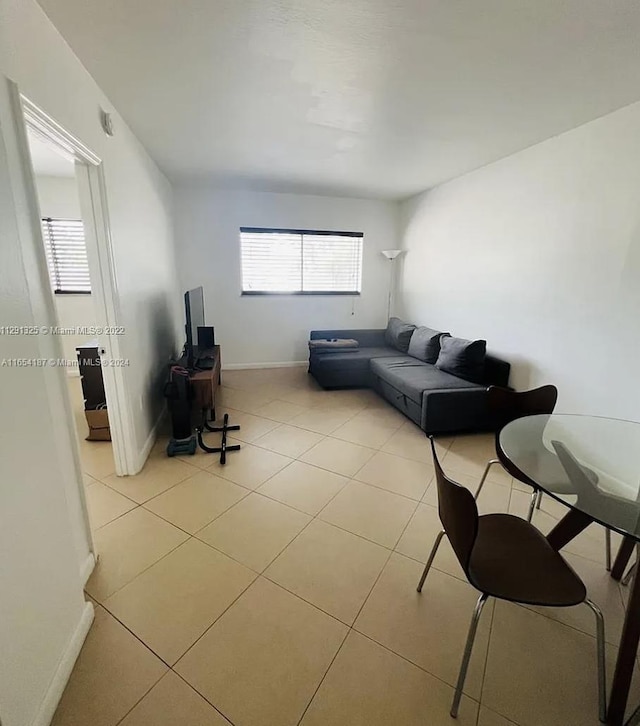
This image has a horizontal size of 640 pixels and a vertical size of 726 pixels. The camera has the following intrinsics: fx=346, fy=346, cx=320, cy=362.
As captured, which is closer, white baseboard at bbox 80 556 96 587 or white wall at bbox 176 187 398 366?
white baseboard at bbox 80 556 96 587

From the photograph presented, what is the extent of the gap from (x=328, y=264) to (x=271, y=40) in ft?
12.1

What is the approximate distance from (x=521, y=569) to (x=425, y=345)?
314 cm

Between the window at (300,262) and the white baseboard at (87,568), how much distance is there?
392cm

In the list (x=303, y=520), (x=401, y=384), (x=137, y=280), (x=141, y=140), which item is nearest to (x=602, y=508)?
(x=303, y=520)

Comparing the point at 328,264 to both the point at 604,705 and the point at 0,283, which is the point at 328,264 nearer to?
the point at 0,283

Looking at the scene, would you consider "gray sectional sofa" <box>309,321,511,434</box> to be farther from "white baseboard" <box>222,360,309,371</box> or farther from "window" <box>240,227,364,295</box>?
"window" <box>240,227,364,295</box>

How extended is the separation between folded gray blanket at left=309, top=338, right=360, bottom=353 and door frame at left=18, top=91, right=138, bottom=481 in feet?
8.81

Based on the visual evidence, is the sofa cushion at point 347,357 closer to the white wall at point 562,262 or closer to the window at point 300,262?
the white wall at point 562,262

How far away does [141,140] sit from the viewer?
2947mm

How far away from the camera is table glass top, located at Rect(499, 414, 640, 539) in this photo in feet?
3.98

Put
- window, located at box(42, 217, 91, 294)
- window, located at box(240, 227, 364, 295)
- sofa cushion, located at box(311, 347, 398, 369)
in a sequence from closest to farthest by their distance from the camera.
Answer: sofa cushion, located at box(311, 347, 398, 369), window, located at box(42, 217, 91, 294), window, located at box(240, 227, 364, 295)

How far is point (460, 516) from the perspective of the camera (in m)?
1.09

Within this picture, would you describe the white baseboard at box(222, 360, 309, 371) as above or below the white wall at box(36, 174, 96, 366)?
below

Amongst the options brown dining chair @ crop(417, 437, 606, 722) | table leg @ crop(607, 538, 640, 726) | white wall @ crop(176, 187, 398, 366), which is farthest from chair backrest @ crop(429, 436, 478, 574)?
white wall @ crop(176, 187, 398, 366)
